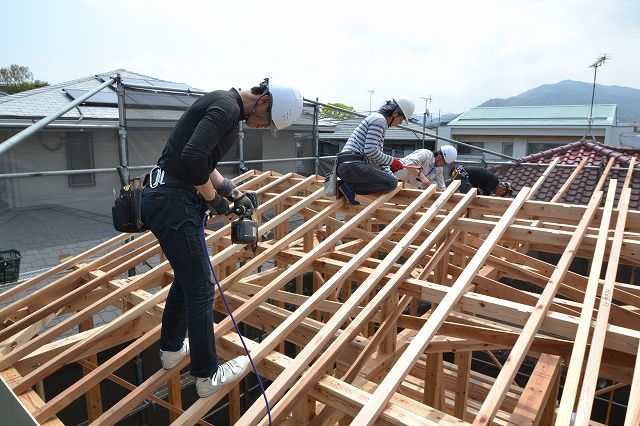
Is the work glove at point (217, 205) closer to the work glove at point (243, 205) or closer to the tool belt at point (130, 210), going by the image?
the work glove at point (243, 205)

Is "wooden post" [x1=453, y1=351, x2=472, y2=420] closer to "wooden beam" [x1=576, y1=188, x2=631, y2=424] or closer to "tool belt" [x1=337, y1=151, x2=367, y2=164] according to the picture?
"wooden beam" [x1=576, y1=188, x2=631, y2=424]

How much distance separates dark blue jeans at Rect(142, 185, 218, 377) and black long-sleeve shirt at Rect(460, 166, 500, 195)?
600 cm

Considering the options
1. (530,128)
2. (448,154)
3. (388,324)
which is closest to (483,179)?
(448,154)

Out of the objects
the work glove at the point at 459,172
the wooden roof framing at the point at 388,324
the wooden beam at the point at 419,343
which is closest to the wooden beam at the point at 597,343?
the wooden roof framing at the point at 388,324

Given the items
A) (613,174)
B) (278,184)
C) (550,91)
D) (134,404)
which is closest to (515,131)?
(613,174)

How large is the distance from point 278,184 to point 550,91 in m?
218

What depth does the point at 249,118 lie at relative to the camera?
98.1 inches

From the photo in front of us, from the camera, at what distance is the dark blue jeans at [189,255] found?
2283mm

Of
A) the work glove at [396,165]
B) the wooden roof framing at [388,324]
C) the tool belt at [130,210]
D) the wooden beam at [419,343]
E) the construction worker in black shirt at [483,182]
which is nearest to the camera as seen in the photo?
the wooden beam at [419,343]

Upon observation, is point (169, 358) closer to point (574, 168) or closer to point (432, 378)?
point (432, 378)

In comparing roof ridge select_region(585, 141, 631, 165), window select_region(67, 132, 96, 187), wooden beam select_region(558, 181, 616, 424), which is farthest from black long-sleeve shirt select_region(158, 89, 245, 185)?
roof ridge select_region(585, 141, 631, 165)

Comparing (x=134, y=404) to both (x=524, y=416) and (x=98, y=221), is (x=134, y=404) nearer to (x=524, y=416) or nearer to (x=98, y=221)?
(x=524, y=416)

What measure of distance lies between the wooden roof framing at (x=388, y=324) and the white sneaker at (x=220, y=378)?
5cm

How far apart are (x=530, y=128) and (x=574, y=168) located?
52.1 ft
